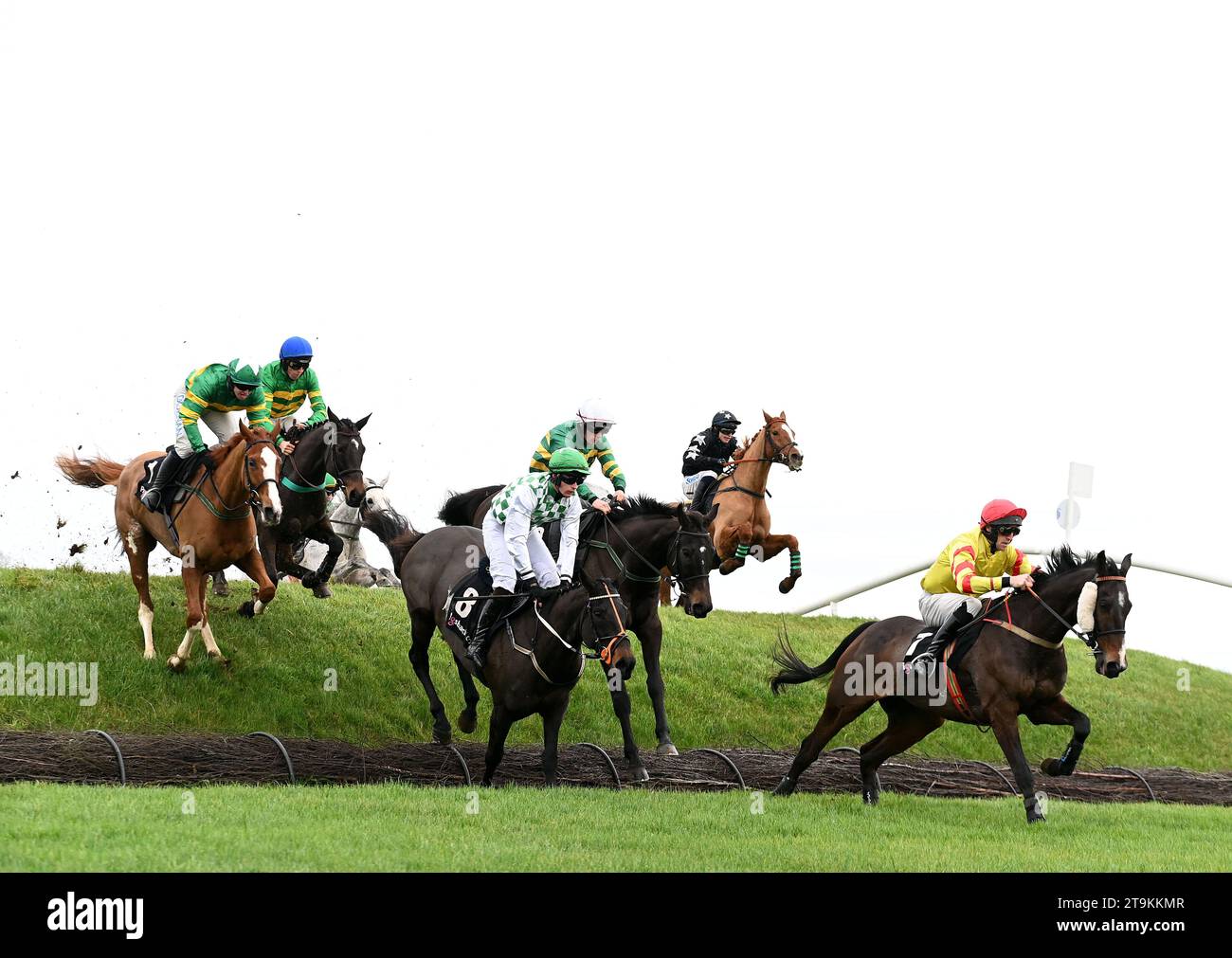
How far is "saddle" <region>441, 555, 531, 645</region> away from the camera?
12.7 metres

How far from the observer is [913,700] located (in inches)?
505

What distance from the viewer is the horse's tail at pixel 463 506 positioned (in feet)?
54.5

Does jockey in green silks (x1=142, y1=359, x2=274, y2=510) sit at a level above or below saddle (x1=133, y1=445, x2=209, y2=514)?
above

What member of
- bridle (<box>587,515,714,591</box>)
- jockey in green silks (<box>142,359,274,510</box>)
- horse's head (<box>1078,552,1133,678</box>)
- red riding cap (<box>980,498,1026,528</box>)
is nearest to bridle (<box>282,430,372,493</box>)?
jockey in green silks (<box>142,359,274,510</box>)

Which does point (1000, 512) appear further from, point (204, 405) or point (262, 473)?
point (204, 405)

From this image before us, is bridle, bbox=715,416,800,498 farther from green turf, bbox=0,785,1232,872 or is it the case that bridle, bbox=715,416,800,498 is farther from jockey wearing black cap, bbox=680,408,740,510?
green turf, bbox=0,785,1232,872

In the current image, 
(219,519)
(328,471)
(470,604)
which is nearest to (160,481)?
(219,519)

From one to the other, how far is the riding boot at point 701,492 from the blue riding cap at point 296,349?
5.82 meters

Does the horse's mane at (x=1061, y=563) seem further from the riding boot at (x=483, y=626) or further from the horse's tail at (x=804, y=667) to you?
the riding boot at (x=483, y=626)

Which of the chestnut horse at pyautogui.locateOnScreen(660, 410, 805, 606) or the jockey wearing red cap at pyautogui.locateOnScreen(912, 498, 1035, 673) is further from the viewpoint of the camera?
the chestnut horse at pyautogui.locateOnScreen(660, 410, 805, 606)

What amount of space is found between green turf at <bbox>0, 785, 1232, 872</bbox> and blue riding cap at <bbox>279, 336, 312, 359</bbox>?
219 inches

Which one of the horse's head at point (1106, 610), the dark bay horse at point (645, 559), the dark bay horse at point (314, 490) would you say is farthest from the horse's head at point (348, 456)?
the horse's head at point (1106, 610)

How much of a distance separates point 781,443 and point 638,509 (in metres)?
5.72
